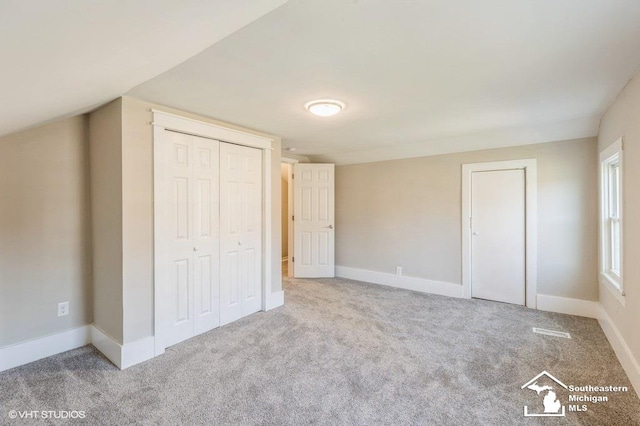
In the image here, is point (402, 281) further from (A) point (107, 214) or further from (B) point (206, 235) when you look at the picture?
(A) point (107, 214)

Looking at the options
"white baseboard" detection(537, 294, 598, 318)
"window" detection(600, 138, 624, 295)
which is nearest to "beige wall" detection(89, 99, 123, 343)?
"window" detection(600, 138, 624, 295)

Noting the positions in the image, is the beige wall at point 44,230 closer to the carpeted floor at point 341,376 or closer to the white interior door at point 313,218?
the carpeted floor at point 341,376

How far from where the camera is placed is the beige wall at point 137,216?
2342 mm

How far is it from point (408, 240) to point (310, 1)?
3.80 metres

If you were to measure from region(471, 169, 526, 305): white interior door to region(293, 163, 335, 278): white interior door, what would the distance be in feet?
7.34

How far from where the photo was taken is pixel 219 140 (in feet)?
10.0

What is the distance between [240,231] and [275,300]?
39.6 inches

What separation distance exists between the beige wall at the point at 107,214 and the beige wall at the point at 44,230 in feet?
0.36

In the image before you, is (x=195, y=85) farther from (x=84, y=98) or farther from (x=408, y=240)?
(x=408, y=240)

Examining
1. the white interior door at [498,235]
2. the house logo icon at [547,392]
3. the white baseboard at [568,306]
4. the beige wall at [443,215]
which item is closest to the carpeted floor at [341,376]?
the house logo icon at [547,392]

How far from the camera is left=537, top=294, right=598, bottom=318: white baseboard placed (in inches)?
129

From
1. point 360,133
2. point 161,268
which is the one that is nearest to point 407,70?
point 360,133

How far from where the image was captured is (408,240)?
455 centimetres

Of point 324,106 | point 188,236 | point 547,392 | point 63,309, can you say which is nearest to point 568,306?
point 547,392
